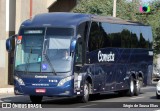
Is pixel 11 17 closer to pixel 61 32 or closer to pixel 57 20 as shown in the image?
pixel 57 20

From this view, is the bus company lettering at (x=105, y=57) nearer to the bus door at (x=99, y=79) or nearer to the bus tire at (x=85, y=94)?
the bus door at (x=99, y=79)

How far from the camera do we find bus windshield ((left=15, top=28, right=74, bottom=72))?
64.4 feet

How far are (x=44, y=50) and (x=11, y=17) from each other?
1758cm

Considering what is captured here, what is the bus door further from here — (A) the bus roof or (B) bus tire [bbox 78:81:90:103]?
(A) the bus roof

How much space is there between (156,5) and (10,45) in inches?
1564

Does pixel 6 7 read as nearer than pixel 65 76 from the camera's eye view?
No

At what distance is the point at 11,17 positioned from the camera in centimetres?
3681

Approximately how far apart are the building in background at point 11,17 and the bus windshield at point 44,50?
1366 cm

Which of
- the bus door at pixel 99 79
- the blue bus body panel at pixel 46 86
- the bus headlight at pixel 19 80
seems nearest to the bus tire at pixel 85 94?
the bus door at pixel 99 79

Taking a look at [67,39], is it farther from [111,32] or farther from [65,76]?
[111,32]

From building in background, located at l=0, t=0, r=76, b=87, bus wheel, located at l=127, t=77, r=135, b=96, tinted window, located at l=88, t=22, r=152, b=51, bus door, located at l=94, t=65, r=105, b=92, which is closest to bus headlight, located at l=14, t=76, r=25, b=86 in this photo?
tinted window, located at l=88, t=22, r=152, b=51

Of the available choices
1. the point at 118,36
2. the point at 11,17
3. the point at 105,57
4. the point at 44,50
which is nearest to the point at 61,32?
the point at 44,50

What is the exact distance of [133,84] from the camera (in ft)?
89.6

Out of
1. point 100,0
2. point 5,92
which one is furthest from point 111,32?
point 100,0
